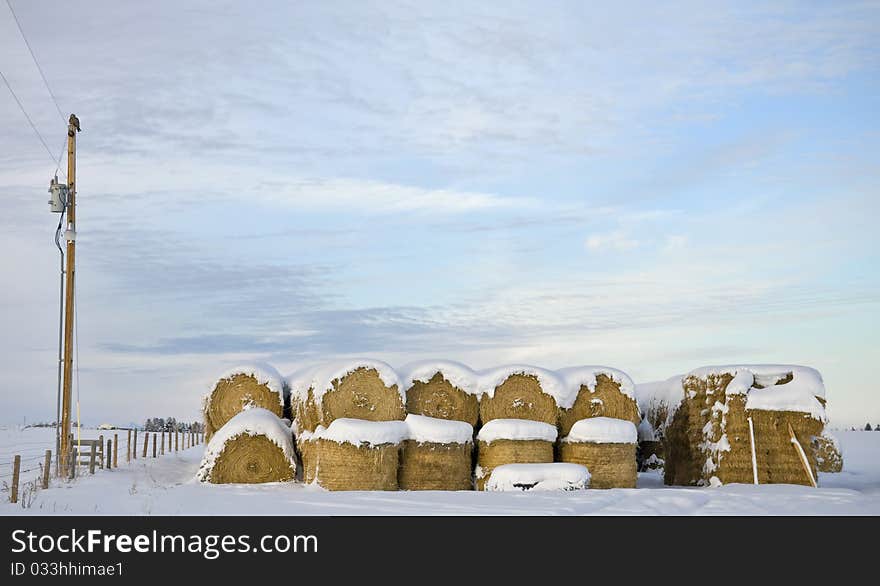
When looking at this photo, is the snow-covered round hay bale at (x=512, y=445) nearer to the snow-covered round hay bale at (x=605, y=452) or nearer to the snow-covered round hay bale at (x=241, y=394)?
the snow-covered round hay bale at (x=605, y=452)

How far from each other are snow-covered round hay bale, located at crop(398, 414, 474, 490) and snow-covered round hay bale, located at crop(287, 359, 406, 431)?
0.85 meters

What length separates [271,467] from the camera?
19797 mm

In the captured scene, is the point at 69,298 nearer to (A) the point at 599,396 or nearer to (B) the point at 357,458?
(B) the point at 357,458

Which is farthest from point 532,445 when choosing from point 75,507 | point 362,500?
point 75,507

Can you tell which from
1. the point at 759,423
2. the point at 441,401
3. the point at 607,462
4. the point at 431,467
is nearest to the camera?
the point at 431,467

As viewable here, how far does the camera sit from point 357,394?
2000 cm

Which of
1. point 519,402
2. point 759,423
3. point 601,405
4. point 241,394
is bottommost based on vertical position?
point 759,423

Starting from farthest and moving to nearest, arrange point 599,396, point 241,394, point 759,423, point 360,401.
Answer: point 241,394 < point 599,396 < point 360,401 < point 759,423

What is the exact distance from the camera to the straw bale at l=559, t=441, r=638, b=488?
19.3 meters

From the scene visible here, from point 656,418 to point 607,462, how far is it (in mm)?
4206

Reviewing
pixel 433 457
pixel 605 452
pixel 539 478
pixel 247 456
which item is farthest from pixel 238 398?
pixel 605 452
